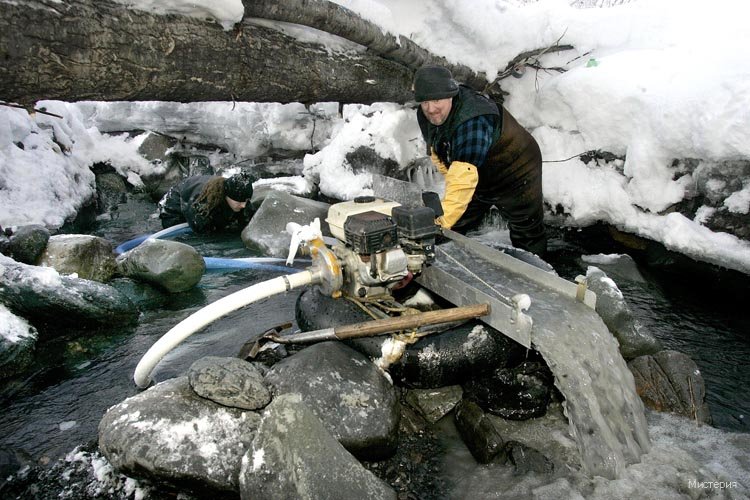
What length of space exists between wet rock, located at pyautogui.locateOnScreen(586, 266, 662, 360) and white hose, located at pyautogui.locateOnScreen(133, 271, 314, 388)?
2.31m

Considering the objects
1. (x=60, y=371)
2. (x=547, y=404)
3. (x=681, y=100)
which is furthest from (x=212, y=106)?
(x=547, y=404)

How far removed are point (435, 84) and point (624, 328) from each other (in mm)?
2399

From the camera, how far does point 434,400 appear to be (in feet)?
10.6

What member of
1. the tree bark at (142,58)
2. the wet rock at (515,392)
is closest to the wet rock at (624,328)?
the wet rock at (515,392)

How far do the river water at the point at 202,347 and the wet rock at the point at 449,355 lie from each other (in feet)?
1.58

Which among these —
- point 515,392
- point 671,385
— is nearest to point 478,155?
point 515,392

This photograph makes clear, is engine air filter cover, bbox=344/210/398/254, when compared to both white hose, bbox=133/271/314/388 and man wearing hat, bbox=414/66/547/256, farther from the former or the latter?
man wearing hat, bbox=414/66/547/256

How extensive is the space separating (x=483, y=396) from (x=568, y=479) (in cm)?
69

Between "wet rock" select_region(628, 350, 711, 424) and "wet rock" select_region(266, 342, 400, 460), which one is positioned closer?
"wet rock" select_region(266, 342, 400, 460)

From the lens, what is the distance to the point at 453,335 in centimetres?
309

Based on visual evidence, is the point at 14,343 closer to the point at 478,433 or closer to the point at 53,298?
the point at 53,298

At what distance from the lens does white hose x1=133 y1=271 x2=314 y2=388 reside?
303cm

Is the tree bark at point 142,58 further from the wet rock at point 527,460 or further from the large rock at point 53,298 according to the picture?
the wet rock at point 527,460

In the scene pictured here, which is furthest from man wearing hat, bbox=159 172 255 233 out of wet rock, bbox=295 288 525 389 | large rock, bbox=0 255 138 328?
wet rock, bbox=295 288 525 389
